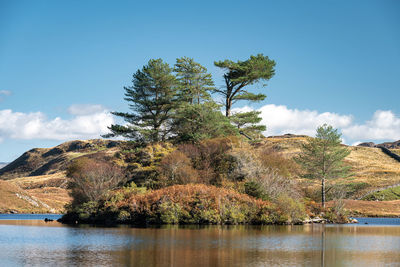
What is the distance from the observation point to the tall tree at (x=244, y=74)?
65.2m

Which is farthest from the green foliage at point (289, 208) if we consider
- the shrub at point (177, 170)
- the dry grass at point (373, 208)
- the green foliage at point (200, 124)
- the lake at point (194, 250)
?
the dry grass at point (373, 208)

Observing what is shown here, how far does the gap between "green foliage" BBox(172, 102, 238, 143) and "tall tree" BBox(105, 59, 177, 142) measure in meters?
3.20

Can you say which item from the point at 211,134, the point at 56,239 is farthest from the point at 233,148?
the point at 56,239

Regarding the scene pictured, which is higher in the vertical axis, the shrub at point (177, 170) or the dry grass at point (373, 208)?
the shrub at point (177, 170)

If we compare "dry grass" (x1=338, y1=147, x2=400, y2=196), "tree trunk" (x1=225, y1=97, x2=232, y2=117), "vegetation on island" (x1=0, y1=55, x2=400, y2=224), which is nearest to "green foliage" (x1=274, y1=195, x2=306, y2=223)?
"vegetation on island" (x1=0, y1=55, x2=400, y2=224)

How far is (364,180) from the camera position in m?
88.1

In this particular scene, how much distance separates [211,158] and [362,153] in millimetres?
90636

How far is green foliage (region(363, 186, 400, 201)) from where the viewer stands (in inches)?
2995

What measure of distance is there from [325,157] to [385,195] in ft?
86.1

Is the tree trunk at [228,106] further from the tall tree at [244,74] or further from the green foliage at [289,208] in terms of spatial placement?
the green foliage at [289,208]

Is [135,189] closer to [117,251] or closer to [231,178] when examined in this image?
[231,178]

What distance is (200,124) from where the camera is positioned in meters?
60.5

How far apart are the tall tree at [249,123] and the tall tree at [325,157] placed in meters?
10.5

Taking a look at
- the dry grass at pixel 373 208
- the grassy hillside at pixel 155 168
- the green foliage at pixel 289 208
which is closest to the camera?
the green foliage at pixel 289 208
